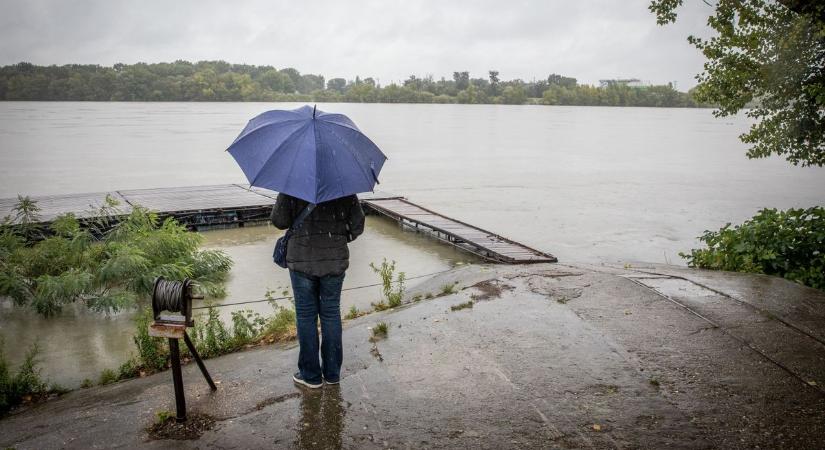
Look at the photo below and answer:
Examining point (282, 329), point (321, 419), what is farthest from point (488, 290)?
point (321, 419)

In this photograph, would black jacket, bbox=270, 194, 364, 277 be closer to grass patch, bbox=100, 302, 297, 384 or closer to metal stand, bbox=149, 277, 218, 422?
metal stand, bbox=149, 277, 218, 422

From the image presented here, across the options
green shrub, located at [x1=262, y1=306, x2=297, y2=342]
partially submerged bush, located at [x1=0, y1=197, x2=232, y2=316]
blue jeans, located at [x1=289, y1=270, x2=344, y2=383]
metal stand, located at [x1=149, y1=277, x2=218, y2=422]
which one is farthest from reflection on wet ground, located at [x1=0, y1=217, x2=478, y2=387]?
blue jeans, located at [x1=289, y1=270, x2=344, y2=383]

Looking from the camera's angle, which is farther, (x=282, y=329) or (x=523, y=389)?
(x=282, y=329)

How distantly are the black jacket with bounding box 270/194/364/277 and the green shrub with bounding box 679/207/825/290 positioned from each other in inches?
260

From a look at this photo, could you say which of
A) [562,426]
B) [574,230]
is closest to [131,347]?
[562,426]

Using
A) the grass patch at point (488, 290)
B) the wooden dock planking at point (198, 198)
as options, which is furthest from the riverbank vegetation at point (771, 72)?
the wooden dock planking at point (198, 198)

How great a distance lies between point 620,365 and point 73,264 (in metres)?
9.23

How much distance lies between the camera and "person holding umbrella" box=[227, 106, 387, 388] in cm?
400

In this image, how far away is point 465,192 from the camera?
2780 cm

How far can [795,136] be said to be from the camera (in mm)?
9844

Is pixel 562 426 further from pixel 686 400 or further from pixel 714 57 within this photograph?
pixel 714 57

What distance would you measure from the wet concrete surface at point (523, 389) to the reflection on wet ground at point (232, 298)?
234cm

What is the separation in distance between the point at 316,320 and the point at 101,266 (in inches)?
277

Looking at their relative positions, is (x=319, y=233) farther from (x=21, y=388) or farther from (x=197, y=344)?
(x=21, y=388)
